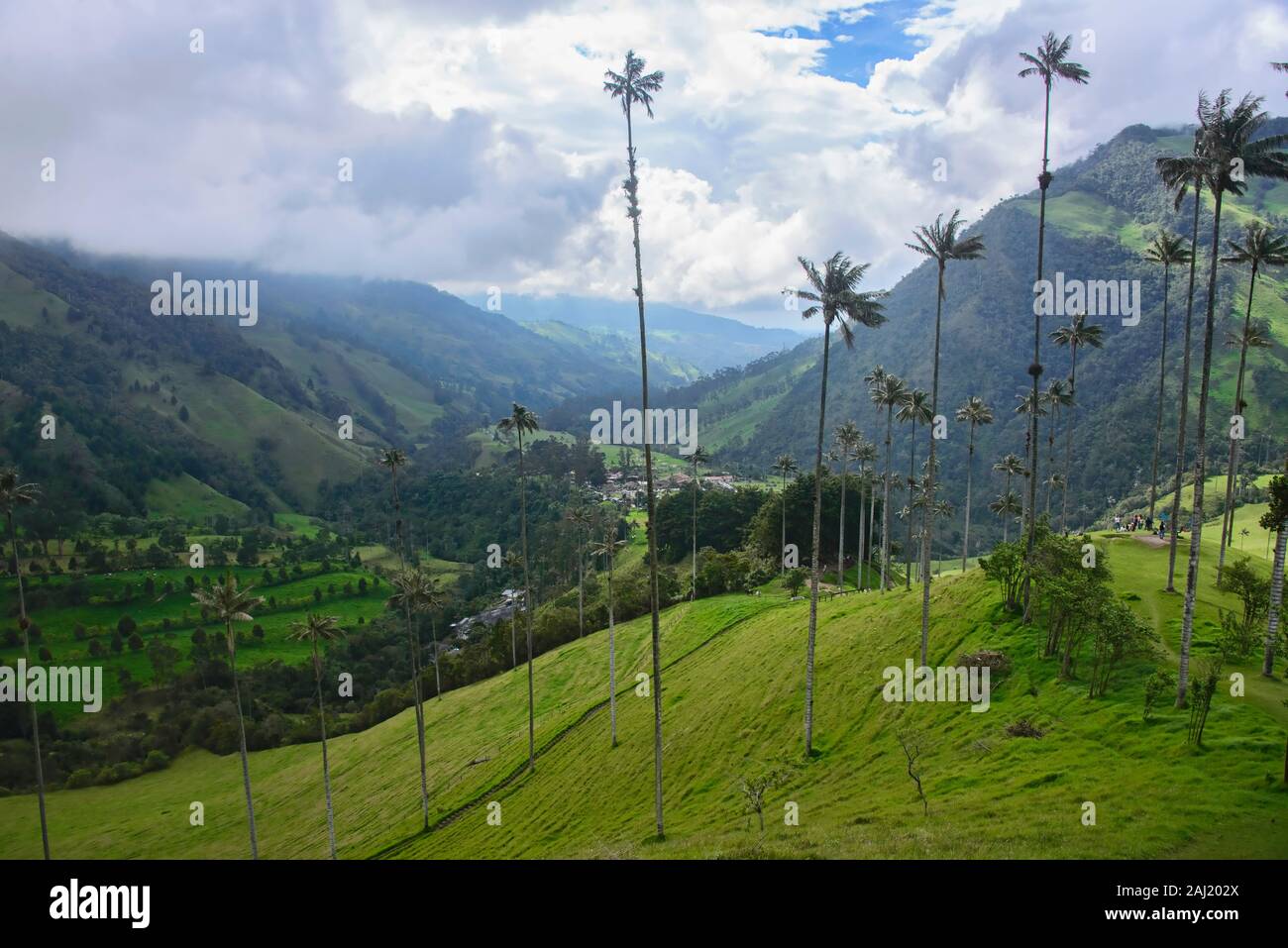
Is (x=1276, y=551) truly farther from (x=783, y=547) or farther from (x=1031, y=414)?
(x=783, y=547)

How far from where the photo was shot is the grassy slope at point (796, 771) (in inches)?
989

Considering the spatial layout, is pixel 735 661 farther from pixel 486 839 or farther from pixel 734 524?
pixel 734 524

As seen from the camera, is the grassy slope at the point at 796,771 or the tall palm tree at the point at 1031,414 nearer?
the grassy slope at the point at 796,771

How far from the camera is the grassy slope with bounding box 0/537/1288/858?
2511cm

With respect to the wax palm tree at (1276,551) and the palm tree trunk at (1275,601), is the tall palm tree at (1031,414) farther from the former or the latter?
the palm tree trunk at (1275,601)

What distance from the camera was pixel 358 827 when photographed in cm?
6097

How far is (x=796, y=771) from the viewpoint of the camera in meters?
38.6

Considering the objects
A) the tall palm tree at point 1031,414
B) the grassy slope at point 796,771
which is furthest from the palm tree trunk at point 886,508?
the tall palm tree at point 1031,414

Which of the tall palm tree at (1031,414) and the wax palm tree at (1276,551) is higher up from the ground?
the tall palm tree at (1031,414)

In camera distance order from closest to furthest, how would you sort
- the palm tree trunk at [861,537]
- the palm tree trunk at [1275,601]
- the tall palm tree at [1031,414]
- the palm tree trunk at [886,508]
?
the palm tree trunk at [1275,601], the tall palm tree at [1031,414], the palm tree trunk at [886,508], the palm tree trunk at [861,537]

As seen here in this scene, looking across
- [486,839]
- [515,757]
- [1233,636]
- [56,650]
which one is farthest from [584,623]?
[56,650]

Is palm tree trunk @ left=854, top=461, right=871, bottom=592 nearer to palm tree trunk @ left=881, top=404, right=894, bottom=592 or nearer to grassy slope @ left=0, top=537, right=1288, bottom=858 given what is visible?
palm tree trunk @ left=881, top=404, right=894, bottom=592
